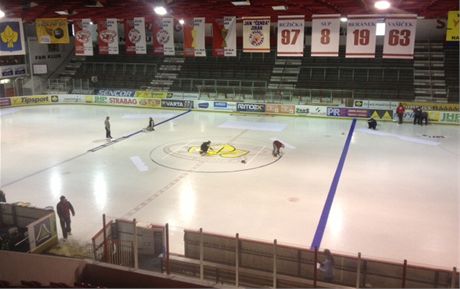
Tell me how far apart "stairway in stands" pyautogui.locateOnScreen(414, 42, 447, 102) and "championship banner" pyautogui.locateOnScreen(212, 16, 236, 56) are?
17219 millimetres

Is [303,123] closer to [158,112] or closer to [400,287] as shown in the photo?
[158,112]

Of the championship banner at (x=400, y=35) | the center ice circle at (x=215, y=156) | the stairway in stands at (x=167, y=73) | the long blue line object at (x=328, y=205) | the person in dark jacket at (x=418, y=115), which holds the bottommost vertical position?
the long blue line object at (x=328, y=205)

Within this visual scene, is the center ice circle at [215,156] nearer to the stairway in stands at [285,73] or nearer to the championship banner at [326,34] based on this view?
the championship banner at [326,34]

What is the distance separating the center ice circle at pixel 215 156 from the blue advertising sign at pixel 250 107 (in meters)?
9.75

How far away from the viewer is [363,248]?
11.9 metres

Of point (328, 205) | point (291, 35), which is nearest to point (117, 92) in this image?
point (291, 35)

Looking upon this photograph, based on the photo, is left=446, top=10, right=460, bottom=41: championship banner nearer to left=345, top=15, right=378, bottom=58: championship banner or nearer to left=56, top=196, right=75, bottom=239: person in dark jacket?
left=345, top=15, right=378, bottom=58: championship banner

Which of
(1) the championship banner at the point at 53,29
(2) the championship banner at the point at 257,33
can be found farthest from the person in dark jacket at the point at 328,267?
(1) the championship banner at the point at 53,29

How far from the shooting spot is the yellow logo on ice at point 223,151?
2152 cm

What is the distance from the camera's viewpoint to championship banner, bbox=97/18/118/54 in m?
26.2

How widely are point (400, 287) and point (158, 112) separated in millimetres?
28262

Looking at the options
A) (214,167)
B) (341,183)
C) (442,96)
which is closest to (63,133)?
(214,167)

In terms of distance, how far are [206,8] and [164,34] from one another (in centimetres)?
310

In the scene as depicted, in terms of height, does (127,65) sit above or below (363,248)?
above
